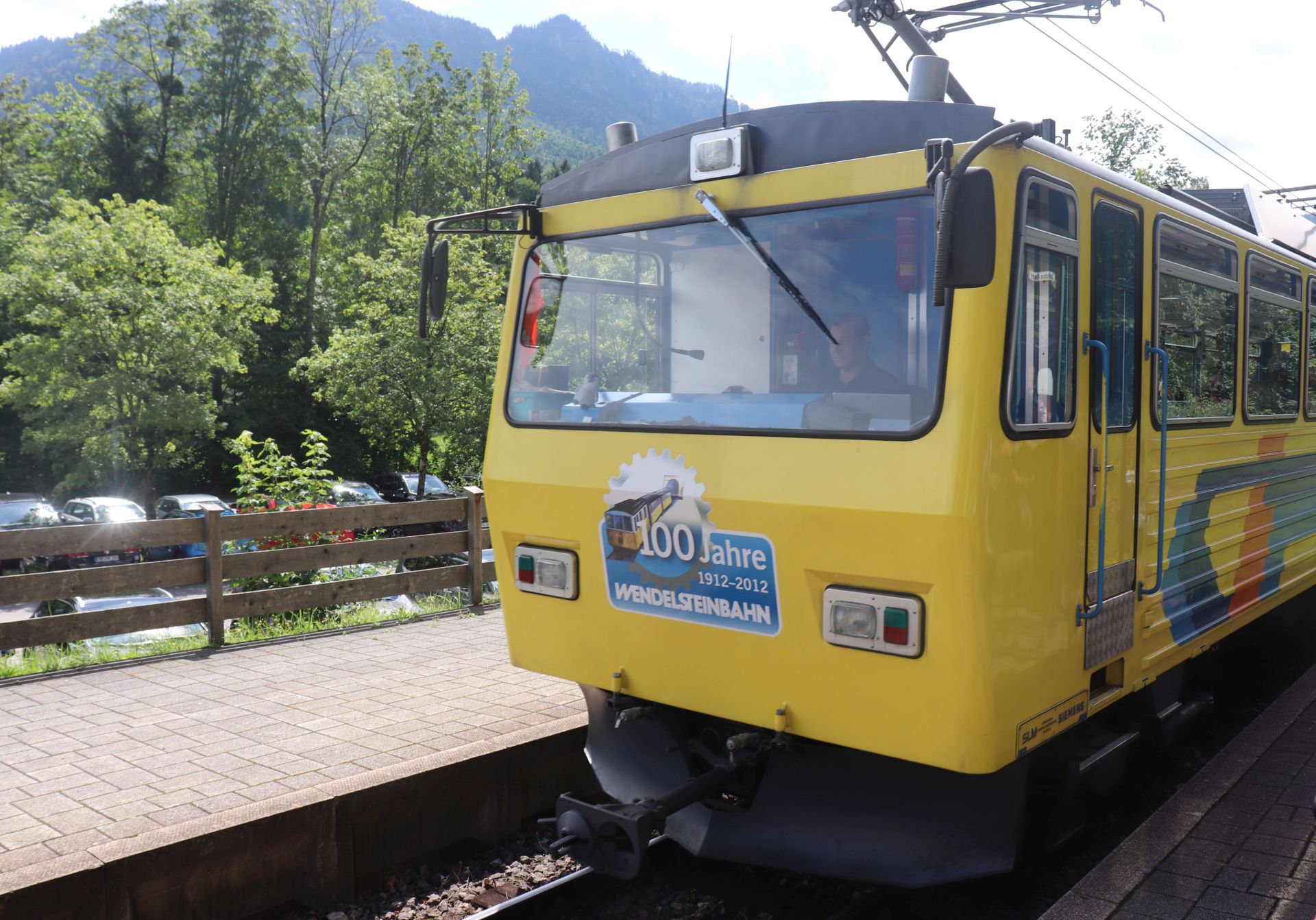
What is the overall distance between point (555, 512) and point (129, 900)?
2.12 metres

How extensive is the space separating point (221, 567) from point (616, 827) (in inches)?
199

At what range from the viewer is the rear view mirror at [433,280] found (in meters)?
5.05

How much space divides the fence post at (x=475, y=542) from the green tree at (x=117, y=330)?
68.0 feet

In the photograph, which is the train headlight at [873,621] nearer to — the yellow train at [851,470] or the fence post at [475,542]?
the yellow train at [851,470]

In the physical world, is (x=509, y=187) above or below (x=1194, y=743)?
above

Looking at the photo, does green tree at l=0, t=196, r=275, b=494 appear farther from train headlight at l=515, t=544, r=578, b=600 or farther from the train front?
the train front

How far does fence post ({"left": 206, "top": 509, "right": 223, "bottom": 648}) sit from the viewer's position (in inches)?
314

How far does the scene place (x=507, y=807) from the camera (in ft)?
17.9

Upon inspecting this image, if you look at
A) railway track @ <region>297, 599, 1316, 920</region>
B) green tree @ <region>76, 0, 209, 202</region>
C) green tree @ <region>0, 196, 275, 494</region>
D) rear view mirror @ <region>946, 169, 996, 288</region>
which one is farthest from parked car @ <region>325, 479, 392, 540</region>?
green tree @ <region>76, 0, 209, 202</region>

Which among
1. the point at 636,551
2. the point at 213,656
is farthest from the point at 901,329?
the point at 213,656

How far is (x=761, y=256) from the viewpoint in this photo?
4105mm

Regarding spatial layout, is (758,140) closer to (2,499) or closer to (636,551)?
(636,551)

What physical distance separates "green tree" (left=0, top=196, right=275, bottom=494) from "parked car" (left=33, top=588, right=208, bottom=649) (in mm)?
14614

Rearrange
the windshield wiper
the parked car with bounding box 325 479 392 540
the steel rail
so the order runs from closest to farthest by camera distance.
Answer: the windshield wiper → the steel rail → the parked car with bounding box 325 479 392 540
